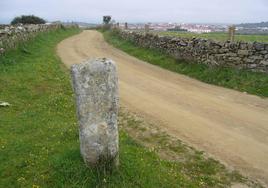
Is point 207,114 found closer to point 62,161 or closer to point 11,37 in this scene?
point 62,161

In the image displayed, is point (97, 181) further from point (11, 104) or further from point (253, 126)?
point (11, 104)

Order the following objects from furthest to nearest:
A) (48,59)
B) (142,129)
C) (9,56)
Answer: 1. (48,59)
2. (9,56)
3. (142,129)

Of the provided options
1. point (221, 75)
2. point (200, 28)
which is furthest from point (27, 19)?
point (221, 75)

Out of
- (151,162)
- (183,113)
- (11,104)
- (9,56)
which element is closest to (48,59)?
(9,56)

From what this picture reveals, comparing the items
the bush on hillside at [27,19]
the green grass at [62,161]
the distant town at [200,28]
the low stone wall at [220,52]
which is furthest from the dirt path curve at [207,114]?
the bush on hillside at [27,19]

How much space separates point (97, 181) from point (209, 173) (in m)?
2.22

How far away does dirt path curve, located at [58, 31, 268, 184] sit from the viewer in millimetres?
8781

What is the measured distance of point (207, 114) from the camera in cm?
1163

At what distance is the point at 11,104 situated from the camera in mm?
12359

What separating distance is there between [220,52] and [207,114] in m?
6.23

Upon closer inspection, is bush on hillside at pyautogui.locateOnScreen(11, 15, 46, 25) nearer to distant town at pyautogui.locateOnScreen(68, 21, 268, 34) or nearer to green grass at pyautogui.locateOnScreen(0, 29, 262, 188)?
distant town at pyautogui.locateOnScreen(68, 21, 268, 34)

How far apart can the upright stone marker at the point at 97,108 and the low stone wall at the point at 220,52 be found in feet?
32.8

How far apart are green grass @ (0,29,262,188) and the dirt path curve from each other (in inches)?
26.6

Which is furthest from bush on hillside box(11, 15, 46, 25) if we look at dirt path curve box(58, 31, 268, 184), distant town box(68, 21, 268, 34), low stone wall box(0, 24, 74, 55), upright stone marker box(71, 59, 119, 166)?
upright stone marker box(71, 59, 119, 166)
